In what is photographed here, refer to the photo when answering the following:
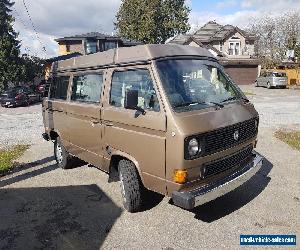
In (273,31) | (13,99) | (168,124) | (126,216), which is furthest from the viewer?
(273,31)

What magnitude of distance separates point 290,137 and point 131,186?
742 centimetres

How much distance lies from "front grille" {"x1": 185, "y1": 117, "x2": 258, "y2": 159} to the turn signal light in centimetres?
21

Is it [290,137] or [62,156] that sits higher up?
[62,156]

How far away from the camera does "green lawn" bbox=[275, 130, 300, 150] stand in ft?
32.5

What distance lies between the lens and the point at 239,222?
508 centimetres

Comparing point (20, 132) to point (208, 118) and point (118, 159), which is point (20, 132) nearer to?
point (118, 159)

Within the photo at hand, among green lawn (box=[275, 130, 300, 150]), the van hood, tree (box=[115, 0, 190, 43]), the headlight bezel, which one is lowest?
green lawn (box=[275, 130, 300, 150])

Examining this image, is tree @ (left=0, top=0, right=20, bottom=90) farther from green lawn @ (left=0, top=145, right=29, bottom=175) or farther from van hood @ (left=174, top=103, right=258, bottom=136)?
van hood @ (left=174, top=103, right=258, bottom=136)

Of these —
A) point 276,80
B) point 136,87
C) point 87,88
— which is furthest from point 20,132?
point 276,80

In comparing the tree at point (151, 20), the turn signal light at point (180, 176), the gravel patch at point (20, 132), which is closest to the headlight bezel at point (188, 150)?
the turn signal light at point (180, 176)

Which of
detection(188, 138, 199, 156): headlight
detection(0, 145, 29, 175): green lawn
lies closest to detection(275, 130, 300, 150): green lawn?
detection(188, 138, 199, 156): headlight

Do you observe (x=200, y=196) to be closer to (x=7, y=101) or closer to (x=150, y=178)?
(x=150, y=178)

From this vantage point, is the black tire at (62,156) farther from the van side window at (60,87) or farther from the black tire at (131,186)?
the black tire at (131,186)

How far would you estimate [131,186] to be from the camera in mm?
5375
